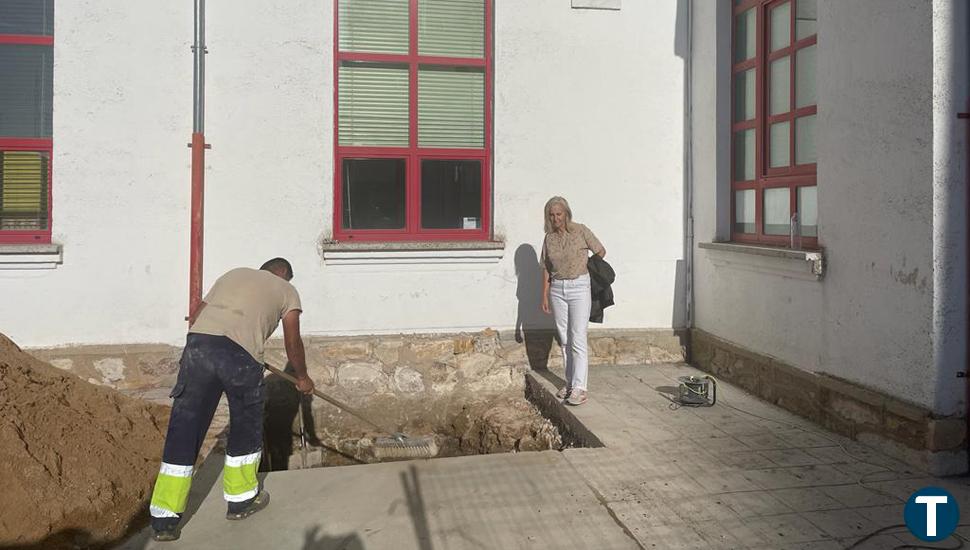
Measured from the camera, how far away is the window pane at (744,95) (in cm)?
696

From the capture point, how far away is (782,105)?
254 inches

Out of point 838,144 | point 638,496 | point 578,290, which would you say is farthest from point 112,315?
point 838,144

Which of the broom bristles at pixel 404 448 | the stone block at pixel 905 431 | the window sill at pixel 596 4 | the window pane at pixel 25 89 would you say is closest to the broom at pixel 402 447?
the broom bristles at pixel 404 448

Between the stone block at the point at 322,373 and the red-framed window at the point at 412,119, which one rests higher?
the red-framed window at the point at 412,119

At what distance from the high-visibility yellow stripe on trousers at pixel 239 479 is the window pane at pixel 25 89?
4.06 m

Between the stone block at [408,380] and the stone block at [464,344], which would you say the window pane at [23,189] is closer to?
the stone block at [408,380]

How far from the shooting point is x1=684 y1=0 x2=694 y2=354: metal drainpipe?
300 inches

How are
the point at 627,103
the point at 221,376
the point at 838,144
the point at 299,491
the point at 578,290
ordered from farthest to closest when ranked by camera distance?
the point at 627,103, the point at 578,290, the point at 838,144, the point at 299,491, the point at 221,376

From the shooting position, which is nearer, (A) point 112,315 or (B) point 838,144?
(B) point 838,144

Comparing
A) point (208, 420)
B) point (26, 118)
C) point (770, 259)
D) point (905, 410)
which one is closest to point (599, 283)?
point (770, 259)

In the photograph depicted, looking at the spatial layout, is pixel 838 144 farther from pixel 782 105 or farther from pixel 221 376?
pixel 221 376

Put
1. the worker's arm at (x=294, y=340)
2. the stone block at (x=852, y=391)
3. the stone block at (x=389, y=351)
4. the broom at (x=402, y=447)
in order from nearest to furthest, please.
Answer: the worker's arm at (x=294, y=340) < the stone block at (x=852, y=391) < the broom at (x=402, y=447) < the stone block at (x=389, y=351)

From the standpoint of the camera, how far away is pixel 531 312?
743 cm

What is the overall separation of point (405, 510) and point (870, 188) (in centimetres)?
371
